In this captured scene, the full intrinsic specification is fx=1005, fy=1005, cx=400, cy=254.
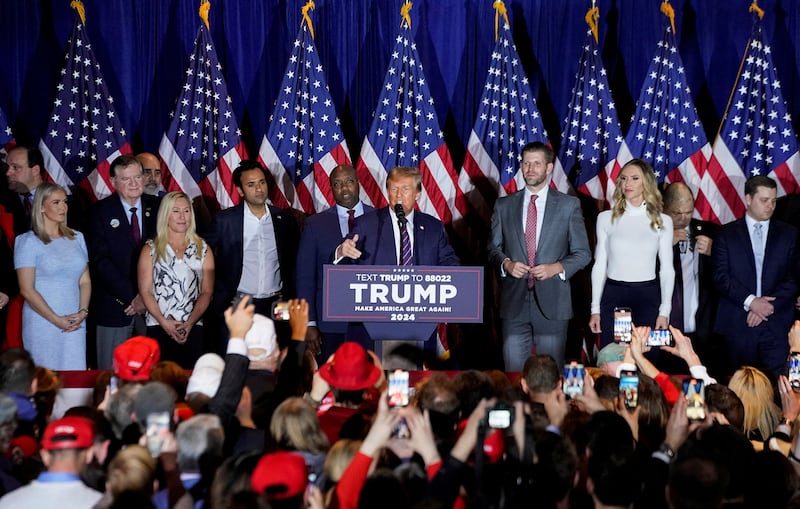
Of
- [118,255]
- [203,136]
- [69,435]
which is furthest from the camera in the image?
[203,136]

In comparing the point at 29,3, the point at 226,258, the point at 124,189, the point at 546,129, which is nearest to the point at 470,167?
the point at 546,129

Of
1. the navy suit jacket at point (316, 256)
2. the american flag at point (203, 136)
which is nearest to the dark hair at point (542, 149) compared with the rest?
the navy suit jacket at point (316, 256)

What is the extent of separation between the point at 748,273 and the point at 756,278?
68mm

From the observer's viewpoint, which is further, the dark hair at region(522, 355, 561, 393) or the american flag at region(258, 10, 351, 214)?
the american flag at region(258, 10, 351, 214)

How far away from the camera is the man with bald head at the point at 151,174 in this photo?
7301 millimetres

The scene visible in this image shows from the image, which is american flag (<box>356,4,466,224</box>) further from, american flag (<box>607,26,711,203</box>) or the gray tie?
the gray tie

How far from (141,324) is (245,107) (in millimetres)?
2417

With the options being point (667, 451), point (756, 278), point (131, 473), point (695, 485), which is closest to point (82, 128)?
point (756, 278)

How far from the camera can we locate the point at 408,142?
26.6 feet

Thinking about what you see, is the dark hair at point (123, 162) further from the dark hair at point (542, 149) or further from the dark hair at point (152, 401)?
the dark hair at point (152, 401)

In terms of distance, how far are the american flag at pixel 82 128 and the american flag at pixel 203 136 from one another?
40 centimetres

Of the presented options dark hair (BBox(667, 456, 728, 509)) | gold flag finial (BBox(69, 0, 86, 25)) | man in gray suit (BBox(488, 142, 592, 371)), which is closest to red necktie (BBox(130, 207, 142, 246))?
gold flag finial (BBox(69, 0, 86, 25))

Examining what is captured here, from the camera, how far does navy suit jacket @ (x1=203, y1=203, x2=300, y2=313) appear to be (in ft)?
22.2

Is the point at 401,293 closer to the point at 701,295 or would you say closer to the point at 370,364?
the point at 370,364
